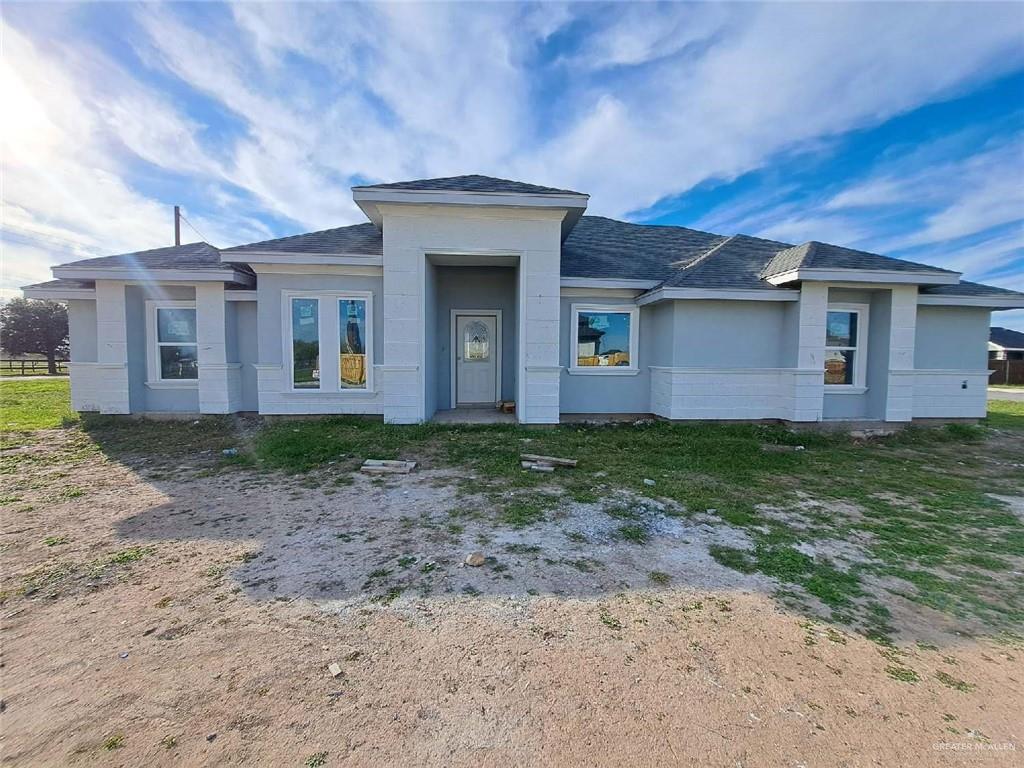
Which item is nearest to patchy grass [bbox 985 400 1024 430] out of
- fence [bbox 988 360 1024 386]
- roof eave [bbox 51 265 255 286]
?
fence [bbox 988 360 1024 386]

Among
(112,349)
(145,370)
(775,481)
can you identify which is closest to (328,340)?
(145,370)

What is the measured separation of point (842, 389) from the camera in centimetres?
868

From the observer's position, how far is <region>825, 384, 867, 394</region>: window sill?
863 cm

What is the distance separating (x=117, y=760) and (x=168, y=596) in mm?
1335

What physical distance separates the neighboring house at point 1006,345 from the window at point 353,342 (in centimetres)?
4114

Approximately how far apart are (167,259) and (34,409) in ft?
18.0

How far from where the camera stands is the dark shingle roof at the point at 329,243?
26.9ft

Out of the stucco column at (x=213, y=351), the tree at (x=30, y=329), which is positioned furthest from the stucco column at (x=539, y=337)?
the tree at (x=30, y=329)

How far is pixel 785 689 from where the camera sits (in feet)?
6.68

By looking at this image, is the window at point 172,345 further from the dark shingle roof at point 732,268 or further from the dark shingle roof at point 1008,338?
the dark shingle roof at point 1008,338

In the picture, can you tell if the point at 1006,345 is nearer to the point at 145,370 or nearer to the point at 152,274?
the point at 152,274

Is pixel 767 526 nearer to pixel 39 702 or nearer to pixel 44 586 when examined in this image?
pixel 39 702

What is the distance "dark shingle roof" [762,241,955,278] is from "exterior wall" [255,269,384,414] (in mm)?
8202

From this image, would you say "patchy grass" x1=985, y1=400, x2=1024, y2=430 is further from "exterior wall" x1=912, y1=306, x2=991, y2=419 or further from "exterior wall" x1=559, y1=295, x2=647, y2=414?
"exterior wall" x1=559, y1=295, x2=647, y2=414
